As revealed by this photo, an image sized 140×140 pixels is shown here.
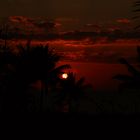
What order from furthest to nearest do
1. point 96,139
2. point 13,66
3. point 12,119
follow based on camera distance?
point 13,66 → point 12,119 → point 96,139

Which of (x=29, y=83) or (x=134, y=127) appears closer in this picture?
(x=134, y=127)

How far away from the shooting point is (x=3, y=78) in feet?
118

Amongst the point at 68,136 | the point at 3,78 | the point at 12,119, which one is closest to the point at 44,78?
the point at 3,78

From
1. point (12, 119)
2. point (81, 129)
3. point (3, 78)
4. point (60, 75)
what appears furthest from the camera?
point (60, 75)

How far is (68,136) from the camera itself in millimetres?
18312

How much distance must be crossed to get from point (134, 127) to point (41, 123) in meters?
3.99

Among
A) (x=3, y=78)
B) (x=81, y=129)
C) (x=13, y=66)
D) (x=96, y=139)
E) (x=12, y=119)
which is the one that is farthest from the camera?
(x=13, y=66)

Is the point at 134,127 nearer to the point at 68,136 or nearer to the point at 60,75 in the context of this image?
the point at 68,136

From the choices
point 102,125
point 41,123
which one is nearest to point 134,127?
point 102,125

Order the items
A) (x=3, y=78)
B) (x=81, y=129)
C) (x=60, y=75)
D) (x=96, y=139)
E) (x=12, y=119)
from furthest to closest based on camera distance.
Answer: (x=60, y=75) < (x=3, y=78) < (x=12, y=119) < (x=81, y=129) < (x=96, y=139)

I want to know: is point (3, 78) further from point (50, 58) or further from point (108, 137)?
point (108, 137)

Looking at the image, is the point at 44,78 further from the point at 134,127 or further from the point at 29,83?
the point at 134,127

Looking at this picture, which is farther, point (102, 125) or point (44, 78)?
point (44, 78)

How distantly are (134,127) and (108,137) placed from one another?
2.07 m
